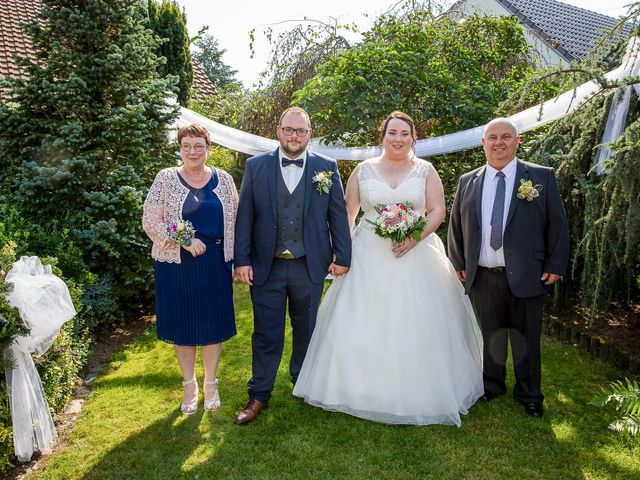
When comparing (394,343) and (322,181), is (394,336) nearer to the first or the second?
(394,343)

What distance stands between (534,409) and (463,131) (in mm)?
3585

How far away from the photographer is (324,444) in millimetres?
3326

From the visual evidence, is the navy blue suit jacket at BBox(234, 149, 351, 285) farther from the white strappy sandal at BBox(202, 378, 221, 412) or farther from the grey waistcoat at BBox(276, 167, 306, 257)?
the white strappy sandal at BBox(202, 378, 221, 412)

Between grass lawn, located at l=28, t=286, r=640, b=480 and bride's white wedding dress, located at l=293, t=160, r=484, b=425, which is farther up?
bride's white wedding dress, located at l=293, t=160, r=484, b=425

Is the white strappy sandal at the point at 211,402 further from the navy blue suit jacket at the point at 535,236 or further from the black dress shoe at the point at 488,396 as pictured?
the navy blue suit jacket at the point at 535,236

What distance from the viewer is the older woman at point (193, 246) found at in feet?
11.3

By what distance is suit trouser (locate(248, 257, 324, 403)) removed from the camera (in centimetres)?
355

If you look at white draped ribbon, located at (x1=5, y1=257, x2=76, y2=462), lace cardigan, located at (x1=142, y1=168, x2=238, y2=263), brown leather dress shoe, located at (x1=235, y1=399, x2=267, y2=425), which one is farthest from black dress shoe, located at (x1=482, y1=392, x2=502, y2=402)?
white draped ribbon, located at (x1=5, y1=257, x2=76, y2=462)

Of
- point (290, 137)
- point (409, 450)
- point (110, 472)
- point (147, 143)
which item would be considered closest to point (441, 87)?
→ point (147, 143)

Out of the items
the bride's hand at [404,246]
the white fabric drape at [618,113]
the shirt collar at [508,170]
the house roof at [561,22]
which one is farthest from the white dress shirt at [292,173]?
the house roof at [561,22]

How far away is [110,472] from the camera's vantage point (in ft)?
10.1

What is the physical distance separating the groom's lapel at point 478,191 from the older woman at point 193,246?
165cm

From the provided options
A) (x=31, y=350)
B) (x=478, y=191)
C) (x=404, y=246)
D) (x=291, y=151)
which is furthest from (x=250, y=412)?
(x=478, y=191)

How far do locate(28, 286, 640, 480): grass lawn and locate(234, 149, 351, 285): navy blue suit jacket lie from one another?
3.35ft
